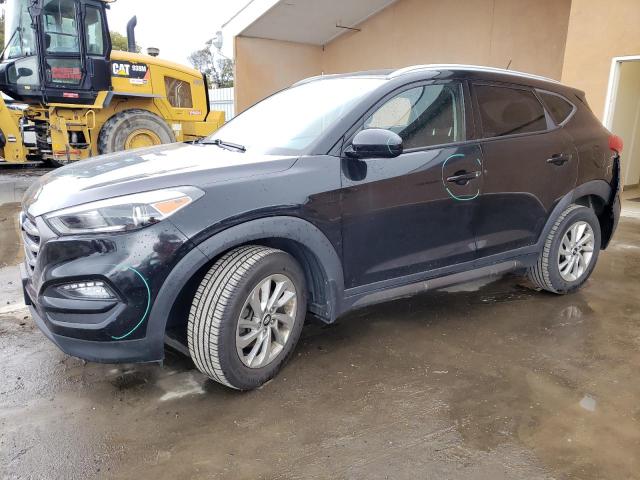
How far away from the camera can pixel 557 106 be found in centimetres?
393

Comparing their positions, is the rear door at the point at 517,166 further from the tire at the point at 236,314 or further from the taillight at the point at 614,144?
the tire at the point at 236,314

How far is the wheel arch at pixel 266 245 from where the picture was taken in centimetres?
239

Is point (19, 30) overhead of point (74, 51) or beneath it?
overhead

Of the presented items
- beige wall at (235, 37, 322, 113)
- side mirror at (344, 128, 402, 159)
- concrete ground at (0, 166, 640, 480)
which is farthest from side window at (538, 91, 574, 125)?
beige wall at (235, 37, 322, 113)

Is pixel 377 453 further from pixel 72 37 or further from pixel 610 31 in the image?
pixel 72 37

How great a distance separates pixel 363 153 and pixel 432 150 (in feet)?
1.90

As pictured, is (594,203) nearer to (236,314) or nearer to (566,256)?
(566,256)

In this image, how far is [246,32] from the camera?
44.8 ft

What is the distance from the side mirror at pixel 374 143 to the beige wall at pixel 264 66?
467 inches

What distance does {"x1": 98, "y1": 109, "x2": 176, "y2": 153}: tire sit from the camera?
9.10m

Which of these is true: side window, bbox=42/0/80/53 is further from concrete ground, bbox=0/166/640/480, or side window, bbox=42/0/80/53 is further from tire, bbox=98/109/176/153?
concrete ground, bbox=0/166/640/480

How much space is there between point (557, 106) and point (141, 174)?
3084 millimetres

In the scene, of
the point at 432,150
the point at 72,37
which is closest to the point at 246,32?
the point at 72,37

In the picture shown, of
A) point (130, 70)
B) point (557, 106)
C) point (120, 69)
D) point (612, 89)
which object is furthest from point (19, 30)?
point (612, 89)
